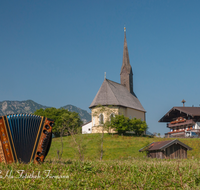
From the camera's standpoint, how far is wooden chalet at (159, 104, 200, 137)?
176ft

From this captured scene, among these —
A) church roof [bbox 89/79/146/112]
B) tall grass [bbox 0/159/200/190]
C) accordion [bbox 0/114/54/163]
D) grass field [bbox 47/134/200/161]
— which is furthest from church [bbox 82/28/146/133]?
tall grass [bbox 0/159/200/190]

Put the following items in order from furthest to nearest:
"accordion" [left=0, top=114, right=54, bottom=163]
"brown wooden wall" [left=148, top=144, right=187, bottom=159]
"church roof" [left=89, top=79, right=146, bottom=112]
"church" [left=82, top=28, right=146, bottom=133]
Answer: "church roof" [left=89, top=79, right=146, bottom=112] < "church" [left=82, top=28, right=146, bottom=133] < "brown wooden wall" [left=148, top=144, right=187, bottom=159] < "accordion" [left=0, top=114, right=54, bottom=163]

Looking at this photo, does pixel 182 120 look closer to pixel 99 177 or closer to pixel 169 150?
pixel 169 150

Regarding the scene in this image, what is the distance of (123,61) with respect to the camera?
63781 mm

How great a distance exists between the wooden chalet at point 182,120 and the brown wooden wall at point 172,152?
2311 centimetres

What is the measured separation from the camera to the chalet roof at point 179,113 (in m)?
53.7

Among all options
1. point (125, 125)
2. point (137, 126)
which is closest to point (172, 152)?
point (125, 125)

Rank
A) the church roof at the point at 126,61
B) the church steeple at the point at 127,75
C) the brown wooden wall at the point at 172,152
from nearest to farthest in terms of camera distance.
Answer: the brown wooden wall at the point at 172,152
the church steeple at the point at 127,75
the church roof at the point at 126,61

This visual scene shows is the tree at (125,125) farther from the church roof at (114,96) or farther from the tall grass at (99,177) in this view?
the tall grass at (99,177)

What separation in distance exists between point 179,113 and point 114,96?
17.0m

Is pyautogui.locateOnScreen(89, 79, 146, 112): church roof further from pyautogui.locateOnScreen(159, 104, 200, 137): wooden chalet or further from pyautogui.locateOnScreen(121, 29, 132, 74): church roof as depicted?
pyautogui.locateOnScreen(159, 104, 200, 137): wooden chalet

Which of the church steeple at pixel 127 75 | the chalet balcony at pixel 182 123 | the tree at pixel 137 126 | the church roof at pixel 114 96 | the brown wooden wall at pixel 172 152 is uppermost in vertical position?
the church steeple at pixel 127 75

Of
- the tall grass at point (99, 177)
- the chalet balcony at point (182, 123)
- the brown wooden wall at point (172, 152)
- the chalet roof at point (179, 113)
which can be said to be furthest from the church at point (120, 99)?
the tall grass at point (99, 177)

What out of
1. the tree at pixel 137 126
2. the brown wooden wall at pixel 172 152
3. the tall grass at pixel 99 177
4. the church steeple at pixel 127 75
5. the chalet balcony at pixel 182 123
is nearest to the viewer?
the tall grass at pixel 99 177
